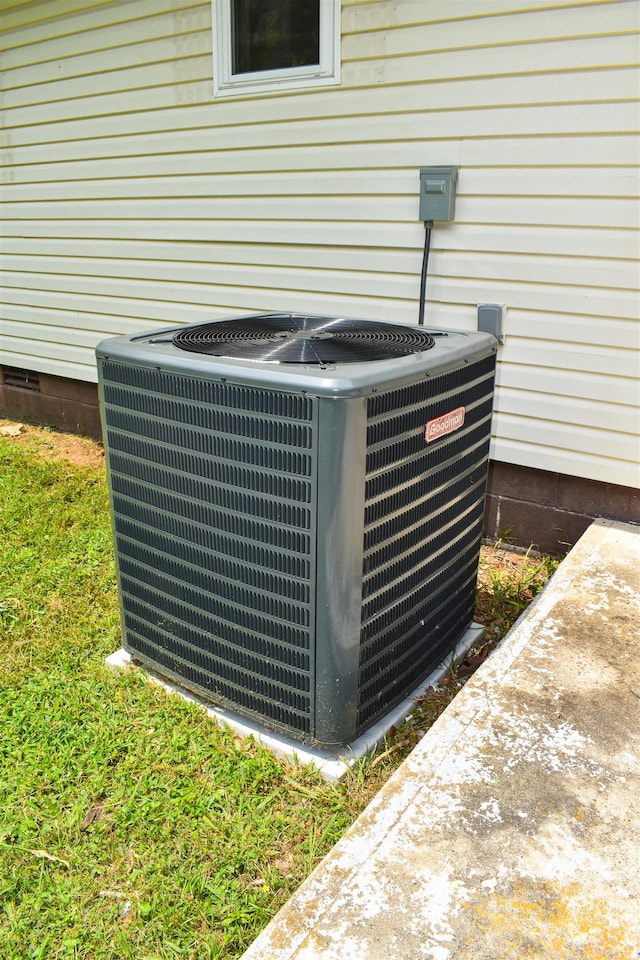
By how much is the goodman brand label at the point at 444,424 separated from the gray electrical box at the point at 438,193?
1.42m

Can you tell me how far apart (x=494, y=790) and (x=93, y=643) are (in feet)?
5.47

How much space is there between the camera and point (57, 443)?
211 inches

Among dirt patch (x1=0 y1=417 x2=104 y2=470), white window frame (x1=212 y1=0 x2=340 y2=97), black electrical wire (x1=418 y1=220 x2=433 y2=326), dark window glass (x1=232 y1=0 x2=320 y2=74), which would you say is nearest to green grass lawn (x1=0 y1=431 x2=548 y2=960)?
black electrical wire (x1=418 y1=220 x2=433 y2=326)

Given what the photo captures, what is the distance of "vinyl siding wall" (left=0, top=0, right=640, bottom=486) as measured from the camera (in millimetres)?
2885

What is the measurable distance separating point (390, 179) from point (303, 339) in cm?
160

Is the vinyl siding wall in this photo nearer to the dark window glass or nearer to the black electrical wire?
the black electrical wire

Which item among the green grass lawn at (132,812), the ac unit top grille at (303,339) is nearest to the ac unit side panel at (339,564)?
the green grass lawn at (132,812)

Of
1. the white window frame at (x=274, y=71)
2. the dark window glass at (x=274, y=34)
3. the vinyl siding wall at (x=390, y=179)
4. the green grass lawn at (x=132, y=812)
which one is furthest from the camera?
the dark window glass at (x=274, y=34)

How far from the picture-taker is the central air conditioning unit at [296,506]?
1779 millimetres

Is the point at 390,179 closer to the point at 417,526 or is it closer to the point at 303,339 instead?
the point at 303,339

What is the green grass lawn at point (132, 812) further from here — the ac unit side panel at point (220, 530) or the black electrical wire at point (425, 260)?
the black electrical wire at point (425, 260)

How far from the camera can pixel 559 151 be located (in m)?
2.91

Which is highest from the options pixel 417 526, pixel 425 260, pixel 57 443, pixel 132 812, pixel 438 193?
pixel 438 193

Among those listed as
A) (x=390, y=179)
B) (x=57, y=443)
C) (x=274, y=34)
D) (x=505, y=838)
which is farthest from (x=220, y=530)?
(x=57, y=443)
